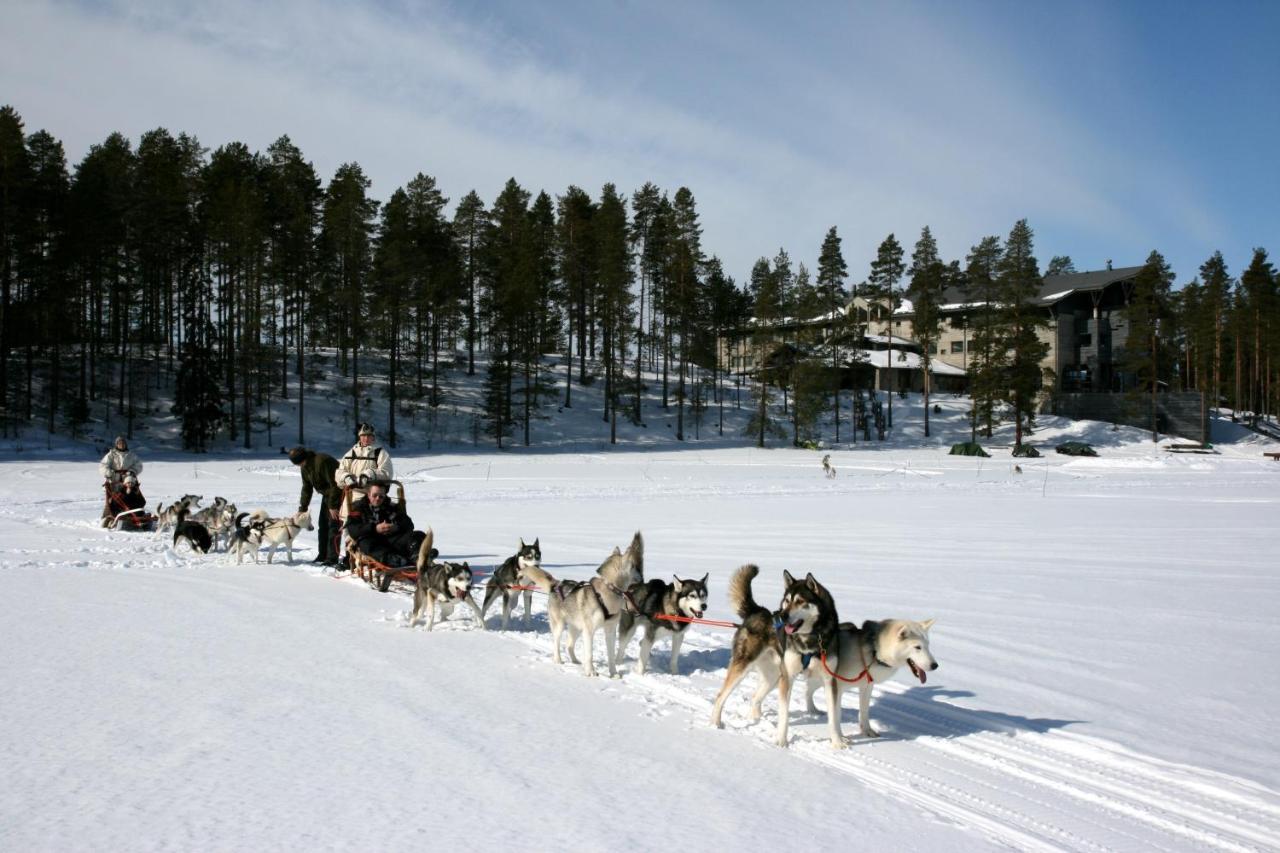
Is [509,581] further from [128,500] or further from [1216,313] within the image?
[1216,313]

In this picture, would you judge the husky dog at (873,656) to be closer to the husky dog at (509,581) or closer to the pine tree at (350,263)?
the husky dog at (509,581)

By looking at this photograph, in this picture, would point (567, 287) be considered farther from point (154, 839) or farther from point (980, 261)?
point (154, 839)

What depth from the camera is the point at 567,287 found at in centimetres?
5706

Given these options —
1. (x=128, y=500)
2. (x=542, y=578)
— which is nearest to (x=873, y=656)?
(x=542, y=578)

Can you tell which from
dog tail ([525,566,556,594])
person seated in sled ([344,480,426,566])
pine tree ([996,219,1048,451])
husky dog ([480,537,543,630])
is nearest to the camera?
dog tail ([525,566,556,594])

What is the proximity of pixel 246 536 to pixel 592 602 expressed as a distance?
7.78m

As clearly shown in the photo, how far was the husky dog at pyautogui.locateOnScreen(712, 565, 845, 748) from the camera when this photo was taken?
4.98 m

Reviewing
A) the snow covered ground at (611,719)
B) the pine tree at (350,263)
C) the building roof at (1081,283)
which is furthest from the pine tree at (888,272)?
the snow covered ground at (611,719)

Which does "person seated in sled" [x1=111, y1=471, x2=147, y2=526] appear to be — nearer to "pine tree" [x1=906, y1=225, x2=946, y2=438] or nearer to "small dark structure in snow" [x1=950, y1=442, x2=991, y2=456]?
"small dark structure in snow" [x1=950, y1=442, x2=991, y2=456]

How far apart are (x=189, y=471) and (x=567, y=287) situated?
31.8m

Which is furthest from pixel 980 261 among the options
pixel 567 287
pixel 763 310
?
pixel 567 287

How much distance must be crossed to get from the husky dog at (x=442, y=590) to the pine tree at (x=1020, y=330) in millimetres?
49158

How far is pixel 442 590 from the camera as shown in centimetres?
798

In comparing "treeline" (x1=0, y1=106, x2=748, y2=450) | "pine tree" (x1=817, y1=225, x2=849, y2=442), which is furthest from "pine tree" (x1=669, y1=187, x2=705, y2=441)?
"pine tree" (x1=817, y1=225, x2=849, y2=442)
